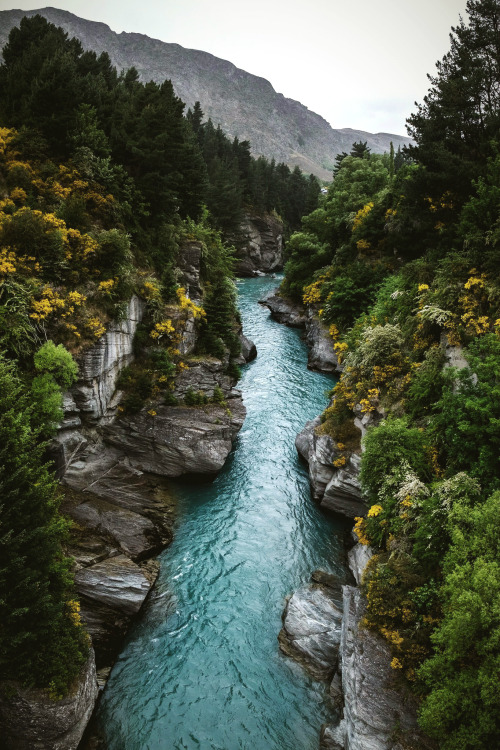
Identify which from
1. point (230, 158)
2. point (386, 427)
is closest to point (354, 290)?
point (386, 427)

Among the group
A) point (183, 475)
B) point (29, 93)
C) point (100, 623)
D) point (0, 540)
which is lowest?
point (100, 623)

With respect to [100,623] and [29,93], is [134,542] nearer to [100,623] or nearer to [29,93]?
[100,623]

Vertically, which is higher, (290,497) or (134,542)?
(290,497)

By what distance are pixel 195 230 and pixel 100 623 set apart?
84.7 ft

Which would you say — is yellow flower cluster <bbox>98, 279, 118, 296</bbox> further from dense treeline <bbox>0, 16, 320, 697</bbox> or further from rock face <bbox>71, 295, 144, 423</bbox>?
rock face <bbox>71, 295, 144, 423</bbox>

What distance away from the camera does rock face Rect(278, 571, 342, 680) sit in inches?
504

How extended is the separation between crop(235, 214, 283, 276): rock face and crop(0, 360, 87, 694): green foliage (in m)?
66.4

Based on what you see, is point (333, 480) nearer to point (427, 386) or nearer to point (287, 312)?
point (427, 386)

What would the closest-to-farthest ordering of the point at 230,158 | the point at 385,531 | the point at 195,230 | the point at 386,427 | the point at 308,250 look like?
1. the point at 385,531
2. the point at 386,427
3. the point at 195,230
4. the point at 308,250
5. the point at 230,158

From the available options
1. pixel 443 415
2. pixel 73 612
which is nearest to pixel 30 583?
pixel 73 612

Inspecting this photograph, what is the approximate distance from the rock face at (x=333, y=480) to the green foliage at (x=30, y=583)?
38.4ft

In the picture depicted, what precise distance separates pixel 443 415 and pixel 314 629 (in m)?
8.45

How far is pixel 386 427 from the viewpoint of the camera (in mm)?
14516

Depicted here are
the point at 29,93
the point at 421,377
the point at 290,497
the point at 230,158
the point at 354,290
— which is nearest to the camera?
the point at 421,377
